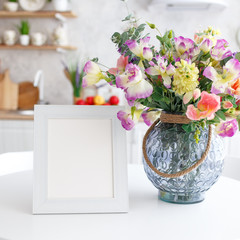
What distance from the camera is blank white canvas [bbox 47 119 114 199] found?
1.00 m

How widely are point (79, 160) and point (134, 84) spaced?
0.86ft

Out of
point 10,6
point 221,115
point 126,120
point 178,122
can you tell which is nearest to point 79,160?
point 126,120

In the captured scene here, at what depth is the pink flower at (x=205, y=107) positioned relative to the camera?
2.80 ft

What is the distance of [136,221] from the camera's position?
94cm

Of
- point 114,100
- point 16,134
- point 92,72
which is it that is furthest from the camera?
point 114,100

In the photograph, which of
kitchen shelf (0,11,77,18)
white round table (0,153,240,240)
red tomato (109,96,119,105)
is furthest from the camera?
kitchen shelf (0,11,77,18)

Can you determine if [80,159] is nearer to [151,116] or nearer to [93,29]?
[151,116]

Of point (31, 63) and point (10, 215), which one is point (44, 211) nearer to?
point (10, 215)

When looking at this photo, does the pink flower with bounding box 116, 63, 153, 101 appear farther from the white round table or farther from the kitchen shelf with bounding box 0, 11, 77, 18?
the kitchen shelf with bounding box 0, 11, 77, 18

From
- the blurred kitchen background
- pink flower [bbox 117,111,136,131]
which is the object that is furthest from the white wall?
pink flower [bbox 117,111,136,131]

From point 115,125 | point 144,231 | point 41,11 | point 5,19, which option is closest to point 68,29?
point 41,11

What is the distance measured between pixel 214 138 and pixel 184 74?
23 centimetres

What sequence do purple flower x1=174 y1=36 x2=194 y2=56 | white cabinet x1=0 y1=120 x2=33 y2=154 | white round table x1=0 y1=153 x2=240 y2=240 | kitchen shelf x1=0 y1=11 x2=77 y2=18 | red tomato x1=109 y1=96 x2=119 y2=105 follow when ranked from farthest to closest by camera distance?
kitchen shelf x1=0 y1=11 x2=77 y2=18
red tomato x1=109 y1=96 x2=119 y2=105
white cabinet x1=0 y1=120 x2=33 y2=154
purple flower x1=174 y1=36 x2=194 y2=56
white round table x1=0 y1=153 x2=240 y2=240

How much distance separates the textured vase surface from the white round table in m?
0.06
